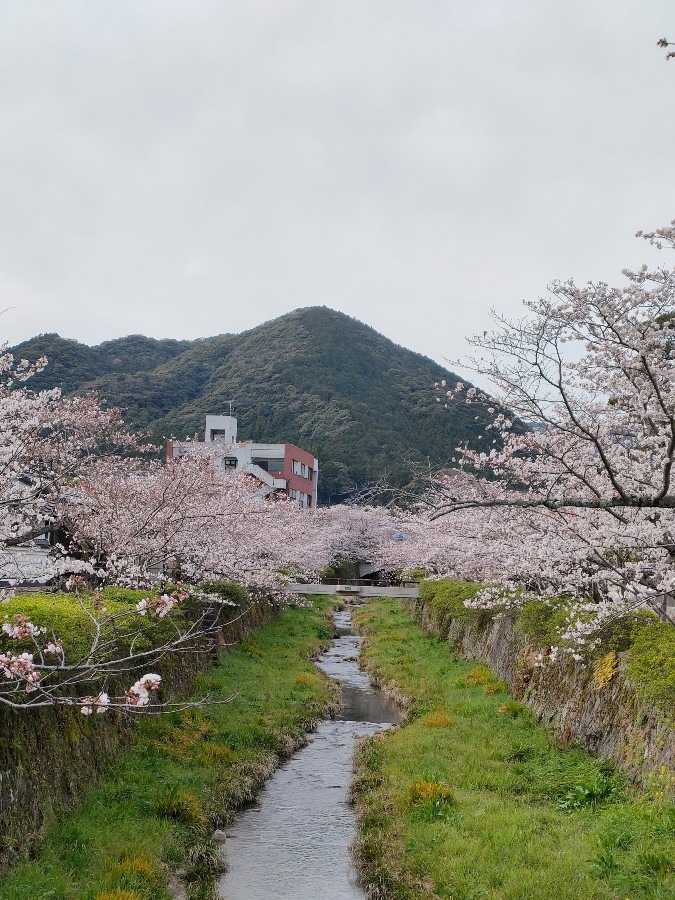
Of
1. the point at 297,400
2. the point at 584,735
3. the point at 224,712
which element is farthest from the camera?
the point at 297,400

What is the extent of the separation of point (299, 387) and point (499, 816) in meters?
95.4

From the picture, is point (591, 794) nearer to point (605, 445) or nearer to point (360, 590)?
point (605, 445)

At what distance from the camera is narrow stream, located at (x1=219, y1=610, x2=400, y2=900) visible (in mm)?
8445

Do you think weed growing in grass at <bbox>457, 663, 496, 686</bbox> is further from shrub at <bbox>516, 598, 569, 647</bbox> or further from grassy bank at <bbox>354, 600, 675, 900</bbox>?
shrub at <bbox>516, 598, 569, 647</bbox>

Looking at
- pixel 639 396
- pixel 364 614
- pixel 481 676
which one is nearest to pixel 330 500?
pixel 364 614

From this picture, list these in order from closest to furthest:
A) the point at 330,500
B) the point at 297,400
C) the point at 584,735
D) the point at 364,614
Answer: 1. the point at 584,735
2. the point at 364,614
3. the point at 330,500
4. the point at 297,400

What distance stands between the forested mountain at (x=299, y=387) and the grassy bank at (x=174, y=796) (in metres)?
40.9

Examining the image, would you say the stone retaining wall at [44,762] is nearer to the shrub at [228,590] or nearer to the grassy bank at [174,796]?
the grassy bank at [174,796]

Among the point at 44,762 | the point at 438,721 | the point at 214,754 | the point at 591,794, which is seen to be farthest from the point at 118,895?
the point at 438,721

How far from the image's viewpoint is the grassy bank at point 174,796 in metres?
7.18

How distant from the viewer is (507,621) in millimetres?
16484

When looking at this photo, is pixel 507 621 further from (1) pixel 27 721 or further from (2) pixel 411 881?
(1) pixel 27 721

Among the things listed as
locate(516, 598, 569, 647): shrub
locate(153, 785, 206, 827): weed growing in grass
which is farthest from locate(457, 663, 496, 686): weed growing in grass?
locate(153, 785, 206, 827): weed growing in grass

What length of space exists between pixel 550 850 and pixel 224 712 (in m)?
7.96
